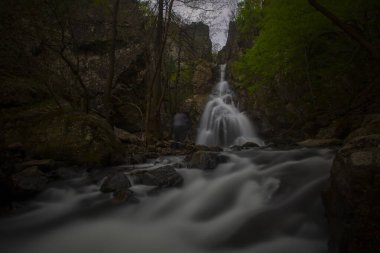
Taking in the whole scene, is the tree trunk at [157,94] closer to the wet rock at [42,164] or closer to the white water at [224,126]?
the wet rock at [42,164]

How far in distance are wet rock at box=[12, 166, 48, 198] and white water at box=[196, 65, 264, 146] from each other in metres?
14.7

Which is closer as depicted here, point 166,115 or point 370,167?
point 370,167

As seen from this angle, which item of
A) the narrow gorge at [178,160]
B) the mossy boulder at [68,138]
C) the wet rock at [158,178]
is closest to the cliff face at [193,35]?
the narrow gorge at [178,160]

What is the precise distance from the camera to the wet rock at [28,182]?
5570mm

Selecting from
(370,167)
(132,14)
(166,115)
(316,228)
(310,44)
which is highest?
(132,14)

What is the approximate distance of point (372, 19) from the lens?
9.26 meters

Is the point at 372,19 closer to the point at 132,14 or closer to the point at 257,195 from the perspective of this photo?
the point at 257,195

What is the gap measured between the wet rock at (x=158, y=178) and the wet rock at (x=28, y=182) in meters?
1.78

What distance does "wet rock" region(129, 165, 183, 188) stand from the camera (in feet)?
20.3

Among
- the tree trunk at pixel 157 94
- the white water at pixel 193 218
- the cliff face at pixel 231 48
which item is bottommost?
the white water at pixel 193 218

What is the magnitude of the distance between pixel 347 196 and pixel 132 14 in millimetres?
11848

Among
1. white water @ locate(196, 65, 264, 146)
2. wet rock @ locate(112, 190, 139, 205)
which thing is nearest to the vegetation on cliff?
wet rock @ locate(112, 190, 139, 205)

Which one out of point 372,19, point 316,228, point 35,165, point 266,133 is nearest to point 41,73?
point 35,165

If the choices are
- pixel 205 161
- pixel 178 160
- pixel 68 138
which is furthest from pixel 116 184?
pixel 178 160
